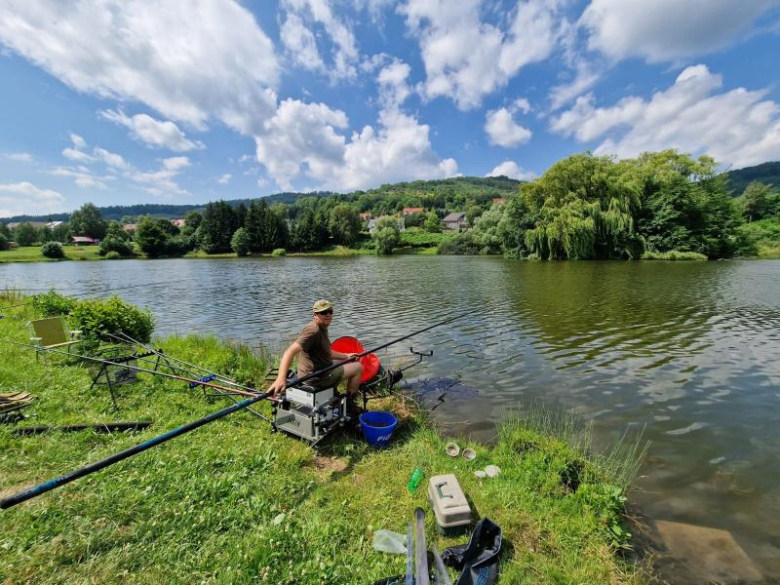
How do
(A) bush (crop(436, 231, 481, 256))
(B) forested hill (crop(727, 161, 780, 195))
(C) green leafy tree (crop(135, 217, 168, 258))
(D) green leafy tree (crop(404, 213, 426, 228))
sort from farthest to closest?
(B) forested hill (crop(727, 161, 780, 195)) → (D) green leafy tree (crop(404, 213, 426, 228)) → (C) green leafy tree (crop(135, 217, 168, 258)) → (A) bush (crop(436, 231, 481, 256))

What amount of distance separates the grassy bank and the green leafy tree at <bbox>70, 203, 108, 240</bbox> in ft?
458

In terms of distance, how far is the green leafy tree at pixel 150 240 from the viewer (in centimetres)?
8069

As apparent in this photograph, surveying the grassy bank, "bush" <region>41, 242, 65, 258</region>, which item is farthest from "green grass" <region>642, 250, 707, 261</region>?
"bush" <region>41, 242, 65, 258</region>

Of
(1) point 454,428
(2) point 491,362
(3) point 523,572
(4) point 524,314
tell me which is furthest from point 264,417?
(4) point 524,314

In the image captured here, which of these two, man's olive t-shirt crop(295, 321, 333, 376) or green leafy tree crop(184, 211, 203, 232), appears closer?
man's olive t-shirt crop(295, 321, 333, 376)

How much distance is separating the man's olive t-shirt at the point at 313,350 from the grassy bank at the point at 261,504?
111 cm

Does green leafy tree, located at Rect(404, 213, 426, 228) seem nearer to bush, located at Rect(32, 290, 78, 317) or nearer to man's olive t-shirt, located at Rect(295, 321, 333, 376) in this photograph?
bush, located at Rect(32, 290, 78, 317)

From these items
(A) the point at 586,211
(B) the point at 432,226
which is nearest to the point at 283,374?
(A) the point at 586,211

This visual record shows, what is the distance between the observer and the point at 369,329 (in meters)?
13.8

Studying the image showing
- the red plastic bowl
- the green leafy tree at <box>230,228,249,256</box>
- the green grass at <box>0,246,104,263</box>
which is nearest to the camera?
the red plastic bowl

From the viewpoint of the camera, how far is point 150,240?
8062cm

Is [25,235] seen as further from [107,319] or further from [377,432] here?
[377,432]

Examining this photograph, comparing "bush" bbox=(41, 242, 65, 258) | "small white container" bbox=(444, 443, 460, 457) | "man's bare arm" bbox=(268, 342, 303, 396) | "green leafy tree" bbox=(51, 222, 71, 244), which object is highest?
"green leafy tree" bbox=(51, 222, 71, 244)

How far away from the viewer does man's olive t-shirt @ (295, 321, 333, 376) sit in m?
5.22
